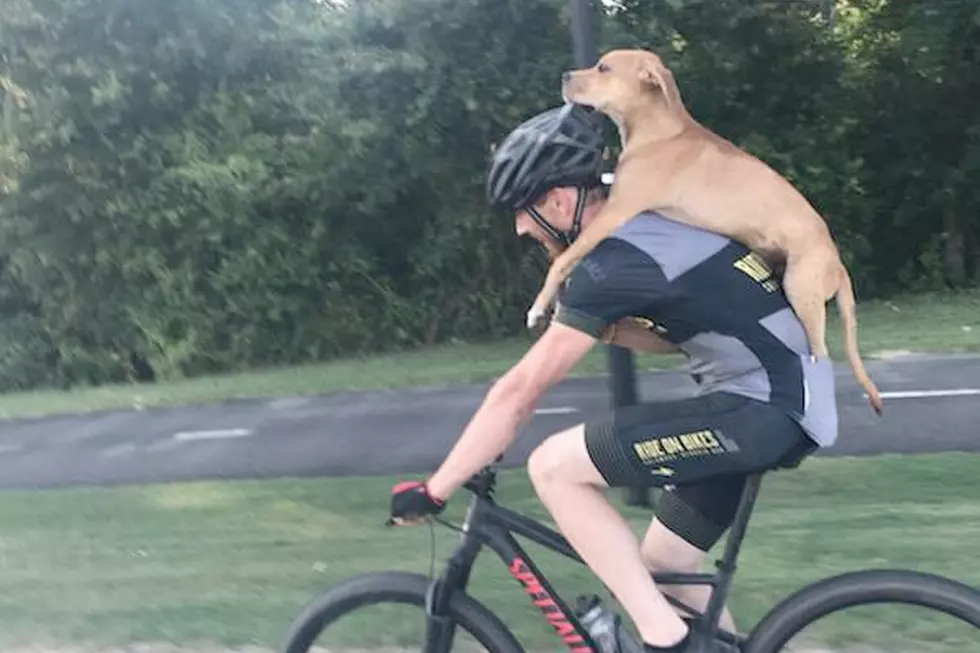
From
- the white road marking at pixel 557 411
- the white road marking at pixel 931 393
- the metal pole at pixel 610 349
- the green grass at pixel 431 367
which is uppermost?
the metal pole at pixel 610 349

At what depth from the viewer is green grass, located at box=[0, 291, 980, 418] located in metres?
11.8

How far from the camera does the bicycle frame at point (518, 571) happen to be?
3051 mm

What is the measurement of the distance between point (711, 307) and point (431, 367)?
10.9 m

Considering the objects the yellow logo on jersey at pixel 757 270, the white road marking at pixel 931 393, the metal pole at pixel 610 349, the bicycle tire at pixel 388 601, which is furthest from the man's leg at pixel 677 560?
the white road marking at pixel 931 393

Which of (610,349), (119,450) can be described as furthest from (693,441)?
(119,450)

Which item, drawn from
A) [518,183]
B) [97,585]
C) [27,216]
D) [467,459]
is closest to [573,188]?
[518,183]

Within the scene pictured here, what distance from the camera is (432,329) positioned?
17203mm

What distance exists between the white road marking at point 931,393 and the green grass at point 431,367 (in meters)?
0.99

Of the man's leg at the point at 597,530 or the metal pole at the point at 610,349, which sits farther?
the metal pole at the point at 610,349

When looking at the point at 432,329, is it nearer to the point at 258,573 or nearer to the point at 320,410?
the point at 320,410

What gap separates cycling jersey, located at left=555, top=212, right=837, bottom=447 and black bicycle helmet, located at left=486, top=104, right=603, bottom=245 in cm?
22

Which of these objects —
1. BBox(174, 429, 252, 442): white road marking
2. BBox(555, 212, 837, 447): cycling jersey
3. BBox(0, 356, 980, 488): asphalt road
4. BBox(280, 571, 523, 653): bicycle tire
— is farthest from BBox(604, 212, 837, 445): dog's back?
BBox(174, 429, 252, 442): white road marking

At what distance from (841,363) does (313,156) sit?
796 centimetres

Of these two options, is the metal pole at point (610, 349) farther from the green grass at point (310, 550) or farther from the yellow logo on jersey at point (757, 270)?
the yellow logo on jersey at point (757, 270)
